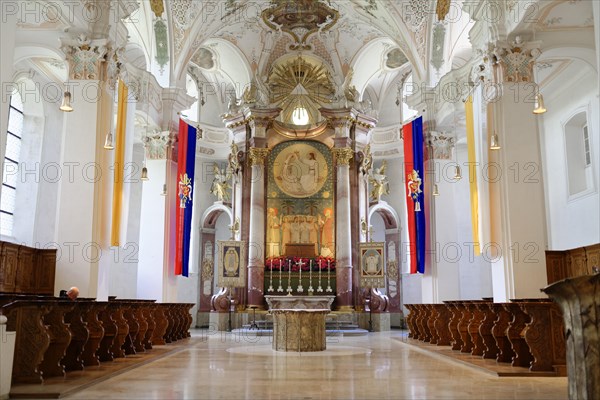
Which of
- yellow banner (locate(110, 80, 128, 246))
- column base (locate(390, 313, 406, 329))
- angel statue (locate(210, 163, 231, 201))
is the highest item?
angel statue (locate(210, 163, 231, 201))

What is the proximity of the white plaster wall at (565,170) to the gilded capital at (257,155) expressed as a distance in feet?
29.8

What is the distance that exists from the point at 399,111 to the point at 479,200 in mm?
12262

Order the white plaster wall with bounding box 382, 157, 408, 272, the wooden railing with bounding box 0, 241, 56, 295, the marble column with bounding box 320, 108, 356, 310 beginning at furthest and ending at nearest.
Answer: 1. the white plaster wall with bounding box 382, 157, 408, 272
2. the marble column with bounding box 320, 108, 356, 310
3. the wooden railing with bounding box 0, 241, 56, 295

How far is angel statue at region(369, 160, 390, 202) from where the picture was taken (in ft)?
74.0

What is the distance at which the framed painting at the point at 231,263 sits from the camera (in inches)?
727

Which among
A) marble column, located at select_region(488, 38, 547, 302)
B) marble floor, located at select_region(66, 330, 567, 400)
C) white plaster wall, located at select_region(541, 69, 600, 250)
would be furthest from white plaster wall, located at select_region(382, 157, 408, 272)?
marble floor, located at select_region(66, 330, 567, 400)

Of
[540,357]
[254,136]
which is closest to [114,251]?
[254,136]

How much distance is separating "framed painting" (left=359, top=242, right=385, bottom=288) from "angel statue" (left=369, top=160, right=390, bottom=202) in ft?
13.1

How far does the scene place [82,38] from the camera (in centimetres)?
1127

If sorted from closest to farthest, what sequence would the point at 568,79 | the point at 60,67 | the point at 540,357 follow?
the point at 540,357 < the point at 60,67 < the point at 568,79

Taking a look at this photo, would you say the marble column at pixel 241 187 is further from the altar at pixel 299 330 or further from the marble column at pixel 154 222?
→ the altar at pixel 299 330

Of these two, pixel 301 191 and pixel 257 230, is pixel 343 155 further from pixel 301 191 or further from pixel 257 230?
pixel 257 230

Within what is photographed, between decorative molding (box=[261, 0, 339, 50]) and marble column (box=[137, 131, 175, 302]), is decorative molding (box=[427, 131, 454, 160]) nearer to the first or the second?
decorative molding (box=[261, 0, 339, 50])

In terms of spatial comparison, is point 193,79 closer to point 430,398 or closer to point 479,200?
point 479,200
